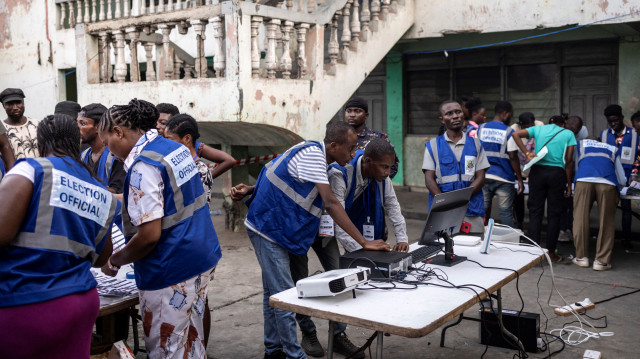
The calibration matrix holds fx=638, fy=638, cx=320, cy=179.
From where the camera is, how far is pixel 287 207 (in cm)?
408

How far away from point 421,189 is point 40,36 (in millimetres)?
8232

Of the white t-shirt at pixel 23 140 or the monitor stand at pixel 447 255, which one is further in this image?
the white t-shirt at pixel 23 140

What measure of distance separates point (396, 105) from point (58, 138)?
33.3ft

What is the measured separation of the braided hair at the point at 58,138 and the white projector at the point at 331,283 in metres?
1.25

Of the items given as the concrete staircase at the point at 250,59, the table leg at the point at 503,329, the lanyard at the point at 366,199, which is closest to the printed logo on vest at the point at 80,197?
the lanyard at the point at 366,199

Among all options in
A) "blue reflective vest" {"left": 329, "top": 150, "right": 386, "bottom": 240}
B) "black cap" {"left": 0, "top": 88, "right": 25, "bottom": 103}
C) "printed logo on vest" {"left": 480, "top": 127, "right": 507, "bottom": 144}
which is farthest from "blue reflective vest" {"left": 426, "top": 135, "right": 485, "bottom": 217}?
"black cap" {"left": 0, "top": 88, "right": 25, "bottom": 103}

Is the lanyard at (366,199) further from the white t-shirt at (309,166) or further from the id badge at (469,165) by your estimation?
the id badge at (469,165)

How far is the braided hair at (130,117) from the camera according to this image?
3184 millimetres

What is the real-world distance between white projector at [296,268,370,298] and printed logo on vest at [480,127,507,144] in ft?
15.2

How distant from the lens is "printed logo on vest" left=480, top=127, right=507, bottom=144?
295 inches

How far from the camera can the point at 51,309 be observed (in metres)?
2.59

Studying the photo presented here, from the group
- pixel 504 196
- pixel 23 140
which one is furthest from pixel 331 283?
pixel 504 196

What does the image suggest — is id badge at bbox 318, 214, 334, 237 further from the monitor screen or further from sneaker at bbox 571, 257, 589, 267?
sneaker at bbox 571, 257, 589, 267

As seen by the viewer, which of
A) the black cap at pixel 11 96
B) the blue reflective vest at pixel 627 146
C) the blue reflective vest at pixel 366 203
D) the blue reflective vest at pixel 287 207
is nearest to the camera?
the blue reflective vest at pixel 287 207
